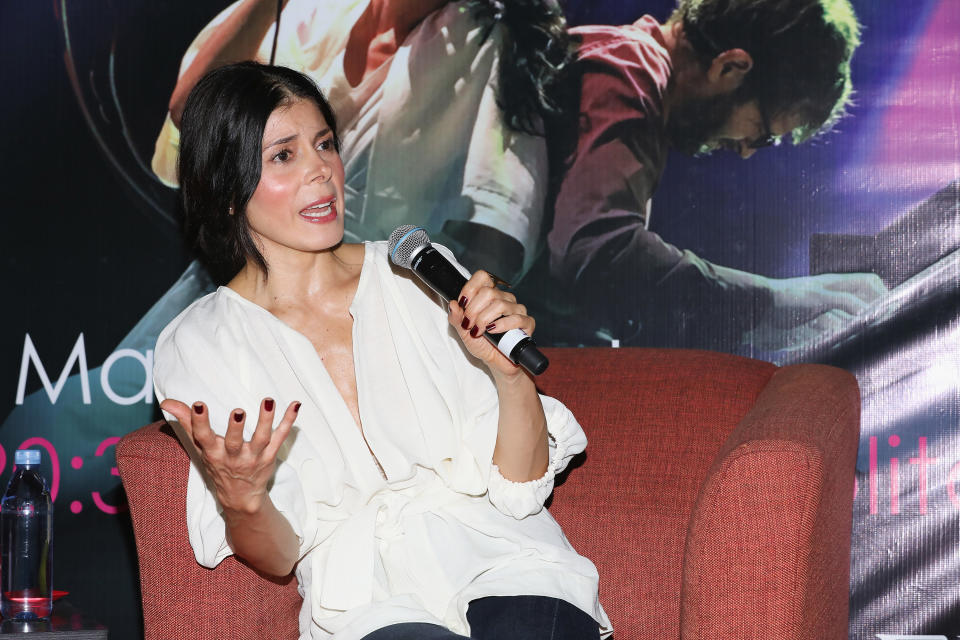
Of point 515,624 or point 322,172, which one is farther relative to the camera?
point 322,172

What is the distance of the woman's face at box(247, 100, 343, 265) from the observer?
165 cm

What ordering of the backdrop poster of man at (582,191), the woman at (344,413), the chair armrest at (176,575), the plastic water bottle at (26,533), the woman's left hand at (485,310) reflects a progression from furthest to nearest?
the backdrop poster of man at (582,191) → the plastic water bottle at (26,533) → the chair armrest at (176,575) → the woman at (344,413) → the woman's left hand at (485,310)

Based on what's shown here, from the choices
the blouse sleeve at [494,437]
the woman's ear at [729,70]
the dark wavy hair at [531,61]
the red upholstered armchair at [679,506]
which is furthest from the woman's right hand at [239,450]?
the woman's ear at [729,70]

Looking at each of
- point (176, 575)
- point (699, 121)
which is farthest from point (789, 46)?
point (176, 575)

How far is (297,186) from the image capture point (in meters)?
1.65

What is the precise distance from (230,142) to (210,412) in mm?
437

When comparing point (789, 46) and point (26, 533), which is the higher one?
point (789, 46)

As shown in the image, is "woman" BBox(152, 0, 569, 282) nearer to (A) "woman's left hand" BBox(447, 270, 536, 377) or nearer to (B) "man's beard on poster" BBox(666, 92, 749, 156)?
(B) "man's beard on poster" BBox(666, 92, 749, 156)

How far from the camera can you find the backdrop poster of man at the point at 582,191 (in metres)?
2.29

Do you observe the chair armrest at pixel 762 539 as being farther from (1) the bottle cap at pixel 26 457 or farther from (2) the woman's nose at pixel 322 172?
(1) the bottle cap at pixel 26 457

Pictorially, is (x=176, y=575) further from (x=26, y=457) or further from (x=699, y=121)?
(x=699, y=121)

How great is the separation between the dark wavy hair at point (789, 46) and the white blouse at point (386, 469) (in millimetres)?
1066

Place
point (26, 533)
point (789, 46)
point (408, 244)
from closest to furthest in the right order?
point (408, 244), point (26, 533), point (789, 46)

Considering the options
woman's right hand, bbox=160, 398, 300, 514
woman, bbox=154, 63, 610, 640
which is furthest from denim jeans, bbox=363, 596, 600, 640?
woman's right hand, bbox=160, 398, 300, 514
